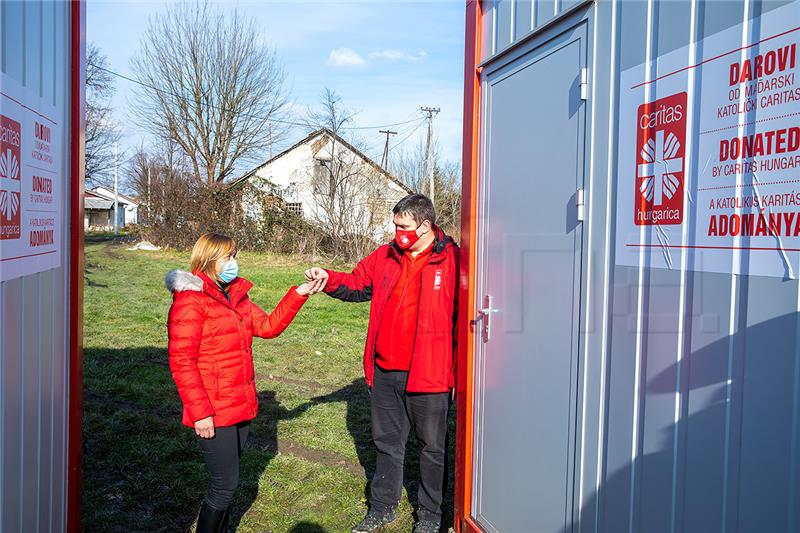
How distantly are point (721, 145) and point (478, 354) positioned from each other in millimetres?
2114

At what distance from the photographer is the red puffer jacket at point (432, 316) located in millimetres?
4051

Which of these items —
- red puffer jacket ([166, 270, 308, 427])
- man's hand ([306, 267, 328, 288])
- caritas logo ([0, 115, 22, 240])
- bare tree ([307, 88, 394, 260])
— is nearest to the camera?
caritas logo ([0, 115, 22, 240])

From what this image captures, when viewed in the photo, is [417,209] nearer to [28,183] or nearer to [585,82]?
[585,82]

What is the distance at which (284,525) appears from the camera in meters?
4.35

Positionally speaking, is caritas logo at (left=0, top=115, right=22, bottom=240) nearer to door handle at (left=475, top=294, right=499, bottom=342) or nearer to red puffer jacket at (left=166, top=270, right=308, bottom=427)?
red puffer jacket at (left=166, top=270, right=308, bottom=427)

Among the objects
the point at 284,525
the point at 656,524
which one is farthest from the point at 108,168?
the point at 656,524

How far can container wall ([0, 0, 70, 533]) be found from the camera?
225 centimetres

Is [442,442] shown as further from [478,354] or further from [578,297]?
[578,297]

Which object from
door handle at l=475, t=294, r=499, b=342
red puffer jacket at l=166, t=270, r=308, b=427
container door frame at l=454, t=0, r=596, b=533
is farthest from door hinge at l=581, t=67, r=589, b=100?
red puffer jacket at l=166, t=270, r=308, b=427

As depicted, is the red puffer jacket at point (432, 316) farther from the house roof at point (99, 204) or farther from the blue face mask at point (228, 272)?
the house roof at point (99, 204)

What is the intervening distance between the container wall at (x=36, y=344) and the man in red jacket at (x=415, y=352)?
189cm

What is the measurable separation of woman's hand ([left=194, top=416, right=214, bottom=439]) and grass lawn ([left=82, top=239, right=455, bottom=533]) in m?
1.23

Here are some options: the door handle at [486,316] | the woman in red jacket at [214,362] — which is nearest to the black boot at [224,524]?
the woman in red jacket at [214,362]

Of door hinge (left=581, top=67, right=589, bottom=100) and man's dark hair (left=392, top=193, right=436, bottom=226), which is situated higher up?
door hinge (left=581, top=67, right=589, bottom=100)
